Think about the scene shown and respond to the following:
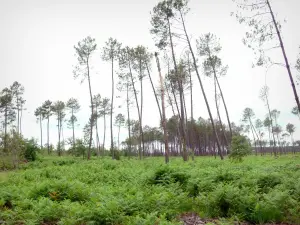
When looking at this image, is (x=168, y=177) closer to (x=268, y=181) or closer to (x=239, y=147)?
(x=268, y=181)

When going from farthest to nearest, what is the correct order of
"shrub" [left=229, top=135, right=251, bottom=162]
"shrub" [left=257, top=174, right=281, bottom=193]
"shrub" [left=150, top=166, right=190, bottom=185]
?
"shrub" [left=229, top=135, right=251, bottom=162]
"shrub" [left=150, top=166, right=190, bottom=185]
"shrub" [left=257, top=174, right=281, bottom=193]

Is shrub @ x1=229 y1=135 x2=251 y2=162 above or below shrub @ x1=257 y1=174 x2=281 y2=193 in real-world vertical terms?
above

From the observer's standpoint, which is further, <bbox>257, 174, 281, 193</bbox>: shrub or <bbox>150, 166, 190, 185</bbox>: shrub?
<bbox>150, 166, 190, 185</bbox>: shrub

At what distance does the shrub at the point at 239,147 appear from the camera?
19234 millimetres

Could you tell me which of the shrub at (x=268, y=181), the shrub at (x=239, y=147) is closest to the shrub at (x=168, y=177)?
the shrub at (x=268, y=181)

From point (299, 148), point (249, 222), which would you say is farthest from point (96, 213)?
point (299, 148)

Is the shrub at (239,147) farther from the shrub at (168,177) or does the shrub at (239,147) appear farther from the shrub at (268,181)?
the shrub at (268,181)

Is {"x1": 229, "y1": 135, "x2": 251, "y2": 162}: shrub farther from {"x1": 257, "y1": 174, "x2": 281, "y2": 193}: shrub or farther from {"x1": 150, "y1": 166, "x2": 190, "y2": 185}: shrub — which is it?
{"x1": 257, "y1": 174, "x2": 281, "y2": 193}: shrub

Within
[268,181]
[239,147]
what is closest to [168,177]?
[268,181]

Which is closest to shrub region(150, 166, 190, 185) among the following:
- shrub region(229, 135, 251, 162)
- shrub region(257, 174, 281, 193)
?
shrub region(257, 174, 281, 193)

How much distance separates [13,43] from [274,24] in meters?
25.0

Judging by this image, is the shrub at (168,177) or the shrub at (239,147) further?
the shrub at (239,147)

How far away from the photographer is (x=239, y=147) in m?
19.5

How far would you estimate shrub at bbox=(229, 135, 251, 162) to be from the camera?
19234 mm
